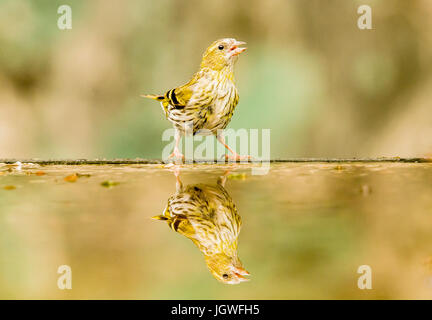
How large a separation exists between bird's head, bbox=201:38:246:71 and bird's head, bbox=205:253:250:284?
2945mm

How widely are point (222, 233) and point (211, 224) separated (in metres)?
0.15

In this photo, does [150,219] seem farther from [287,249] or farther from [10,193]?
[10,193]

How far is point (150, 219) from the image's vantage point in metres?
2.39

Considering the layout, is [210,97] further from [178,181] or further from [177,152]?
[178,181]

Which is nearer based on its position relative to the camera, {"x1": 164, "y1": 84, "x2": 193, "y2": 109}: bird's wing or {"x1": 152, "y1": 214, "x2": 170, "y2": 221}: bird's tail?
{"x1": 152, "y1": 214, "x2": 170, "y2": 221}: bird's tail

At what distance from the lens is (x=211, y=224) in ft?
7.32

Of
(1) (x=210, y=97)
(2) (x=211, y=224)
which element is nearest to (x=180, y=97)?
(1) (x=210, y=97)

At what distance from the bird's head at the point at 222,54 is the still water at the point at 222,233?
132 centimetres

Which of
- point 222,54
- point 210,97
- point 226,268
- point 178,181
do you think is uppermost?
point 222,54

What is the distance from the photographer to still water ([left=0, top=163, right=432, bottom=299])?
159cm

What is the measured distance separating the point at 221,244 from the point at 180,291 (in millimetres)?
465

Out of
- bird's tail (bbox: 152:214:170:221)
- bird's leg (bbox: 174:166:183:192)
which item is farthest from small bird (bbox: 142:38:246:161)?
bird's tail (bbox: 152:214:170:221)

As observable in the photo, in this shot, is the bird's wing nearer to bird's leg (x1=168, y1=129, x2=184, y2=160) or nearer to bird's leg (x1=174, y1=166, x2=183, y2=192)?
bird's leg (x1=168, y1=129, x2=184, y2=160)

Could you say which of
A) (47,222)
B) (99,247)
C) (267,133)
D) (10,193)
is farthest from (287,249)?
(267,133)
